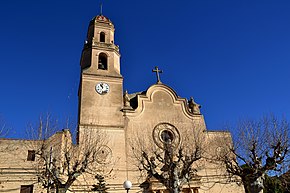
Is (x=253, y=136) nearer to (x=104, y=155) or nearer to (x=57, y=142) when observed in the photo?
(x=104, y=155)

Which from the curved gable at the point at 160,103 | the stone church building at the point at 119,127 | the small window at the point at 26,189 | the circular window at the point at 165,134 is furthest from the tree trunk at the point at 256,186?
the small window at the point at 26,189

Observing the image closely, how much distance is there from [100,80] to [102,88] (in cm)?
92

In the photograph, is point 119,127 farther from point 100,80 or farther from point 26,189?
point 26,189

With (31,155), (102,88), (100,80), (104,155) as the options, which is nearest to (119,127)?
(104,155)

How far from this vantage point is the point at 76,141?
18.9 m

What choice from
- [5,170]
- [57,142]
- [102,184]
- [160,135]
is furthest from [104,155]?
[5,170]

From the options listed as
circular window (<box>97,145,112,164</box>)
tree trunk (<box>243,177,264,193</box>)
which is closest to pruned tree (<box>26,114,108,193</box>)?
circular window (<box>97,145,112,164</box>)

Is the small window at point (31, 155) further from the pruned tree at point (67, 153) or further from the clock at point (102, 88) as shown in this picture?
the clock at point (102, 88)

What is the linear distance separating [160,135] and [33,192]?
10.3 meters

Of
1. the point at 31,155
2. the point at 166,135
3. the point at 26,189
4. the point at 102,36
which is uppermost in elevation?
the point at 102,36

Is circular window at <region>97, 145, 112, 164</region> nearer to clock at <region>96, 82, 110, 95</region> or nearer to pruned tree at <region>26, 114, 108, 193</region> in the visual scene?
pruned tree at <region>26, 114, 108, 193</region>

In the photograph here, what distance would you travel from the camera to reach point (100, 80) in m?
22.4

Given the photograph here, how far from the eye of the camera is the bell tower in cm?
2027

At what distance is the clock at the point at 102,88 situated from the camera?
21.7 m
